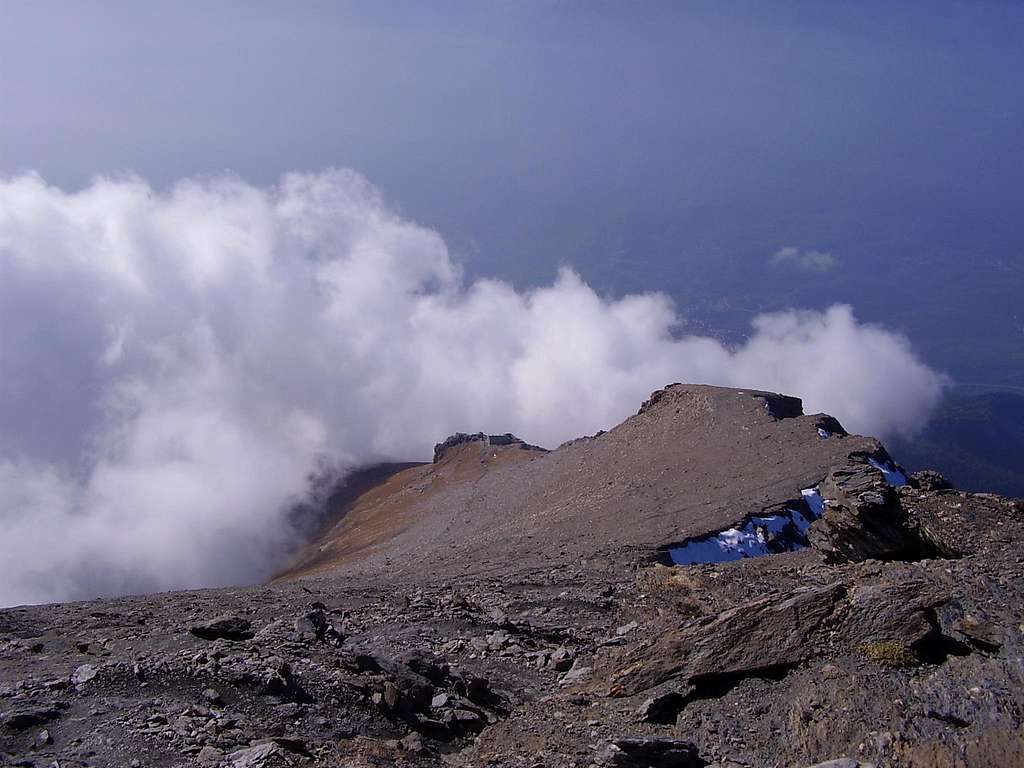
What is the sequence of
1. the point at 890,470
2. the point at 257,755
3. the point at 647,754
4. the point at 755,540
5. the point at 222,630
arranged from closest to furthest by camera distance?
the point at 647,754, the point at 257,755, the point at 222,630, the point at 755,540, the point at 890,470

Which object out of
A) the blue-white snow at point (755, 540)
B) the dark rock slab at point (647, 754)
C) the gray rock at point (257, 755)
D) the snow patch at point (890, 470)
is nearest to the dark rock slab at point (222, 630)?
the gray rock at point (257, 755)

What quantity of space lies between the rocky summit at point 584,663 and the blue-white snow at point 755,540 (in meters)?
3.50

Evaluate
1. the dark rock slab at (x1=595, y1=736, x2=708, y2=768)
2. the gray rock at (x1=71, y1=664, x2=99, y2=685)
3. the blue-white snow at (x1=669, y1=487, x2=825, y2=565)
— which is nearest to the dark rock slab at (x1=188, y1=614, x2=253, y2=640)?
the gray rock at (x1=71, y1=664, x2=99, y2=685)

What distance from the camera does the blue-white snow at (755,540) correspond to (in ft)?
87.0

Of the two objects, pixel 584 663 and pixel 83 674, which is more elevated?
pixel 83 674

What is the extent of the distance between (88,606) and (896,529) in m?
17.5

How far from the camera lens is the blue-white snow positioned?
2652 centimetres

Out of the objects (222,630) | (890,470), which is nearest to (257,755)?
(222,630)

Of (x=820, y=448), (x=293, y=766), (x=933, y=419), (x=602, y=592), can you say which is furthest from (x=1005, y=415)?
(x=293, y=766)

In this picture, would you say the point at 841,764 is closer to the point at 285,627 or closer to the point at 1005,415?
the point at 285,627

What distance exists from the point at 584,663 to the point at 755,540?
13814 mm

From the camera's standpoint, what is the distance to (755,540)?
27672mm

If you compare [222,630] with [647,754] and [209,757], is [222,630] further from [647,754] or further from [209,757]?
[647,754]

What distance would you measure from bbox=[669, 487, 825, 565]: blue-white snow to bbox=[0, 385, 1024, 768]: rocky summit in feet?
11.5
